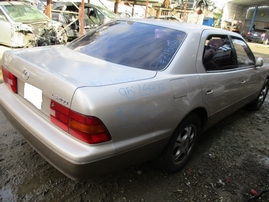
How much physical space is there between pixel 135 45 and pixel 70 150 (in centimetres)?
128

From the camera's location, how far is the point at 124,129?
5.62 ft

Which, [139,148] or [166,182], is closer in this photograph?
[139,148]

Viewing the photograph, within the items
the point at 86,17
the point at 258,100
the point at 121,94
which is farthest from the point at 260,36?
the point at 121,94

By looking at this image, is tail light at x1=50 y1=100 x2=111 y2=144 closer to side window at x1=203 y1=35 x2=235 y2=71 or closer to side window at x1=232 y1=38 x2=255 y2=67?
side window at x1=203 y1=35 x2=235 y2=71

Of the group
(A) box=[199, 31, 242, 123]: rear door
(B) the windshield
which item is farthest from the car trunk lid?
(B) the windshield

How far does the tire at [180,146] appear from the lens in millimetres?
2275

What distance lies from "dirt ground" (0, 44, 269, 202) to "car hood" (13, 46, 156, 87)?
2.92 feet

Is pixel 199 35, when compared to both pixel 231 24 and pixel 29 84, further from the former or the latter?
pixel 231 24

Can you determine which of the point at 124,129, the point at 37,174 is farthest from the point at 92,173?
the point at 37,174

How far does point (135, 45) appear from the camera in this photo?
241 centimetres

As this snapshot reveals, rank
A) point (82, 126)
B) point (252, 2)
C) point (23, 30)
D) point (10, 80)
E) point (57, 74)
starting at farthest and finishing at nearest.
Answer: point (252, 2), point (23, 30), point (10, 80), point (57, 74), point (82, 126)

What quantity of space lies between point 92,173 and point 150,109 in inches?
25.0

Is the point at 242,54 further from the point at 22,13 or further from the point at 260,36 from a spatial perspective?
the point at 260,36

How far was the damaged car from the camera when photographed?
7.08 metres
